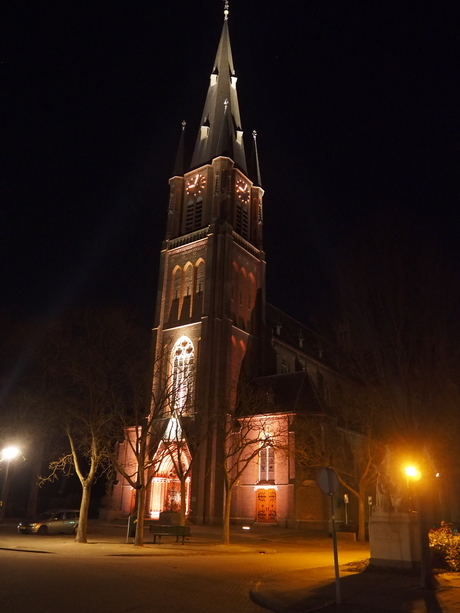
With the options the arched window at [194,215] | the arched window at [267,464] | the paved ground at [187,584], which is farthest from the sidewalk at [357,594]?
the arched window at [194,215]

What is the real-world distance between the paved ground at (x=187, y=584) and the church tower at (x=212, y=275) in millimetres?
19279

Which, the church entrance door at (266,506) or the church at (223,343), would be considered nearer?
the church at (223,343)

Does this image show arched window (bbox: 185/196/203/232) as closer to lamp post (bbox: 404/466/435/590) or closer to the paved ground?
the paved ground

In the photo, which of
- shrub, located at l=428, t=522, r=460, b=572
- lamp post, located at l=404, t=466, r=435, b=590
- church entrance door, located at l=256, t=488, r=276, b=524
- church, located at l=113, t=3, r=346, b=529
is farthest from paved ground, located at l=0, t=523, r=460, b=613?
church entrance door, located at l=256, t=488, r=276, b=524

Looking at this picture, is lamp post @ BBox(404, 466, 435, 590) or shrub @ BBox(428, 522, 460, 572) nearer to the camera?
lamp post @ BBox(404, 466, 435, 590)

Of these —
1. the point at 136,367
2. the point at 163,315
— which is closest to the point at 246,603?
Answer: the point at 136,367

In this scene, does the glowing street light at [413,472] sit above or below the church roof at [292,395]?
below

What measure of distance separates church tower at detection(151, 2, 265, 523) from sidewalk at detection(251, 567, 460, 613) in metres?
24.3

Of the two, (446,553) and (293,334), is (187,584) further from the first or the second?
(293,334)

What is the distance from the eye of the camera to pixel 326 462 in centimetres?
3494

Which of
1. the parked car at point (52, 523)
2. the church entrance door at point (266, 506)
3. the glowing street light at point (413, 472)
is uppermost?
the glowing street light at point (413, 472)

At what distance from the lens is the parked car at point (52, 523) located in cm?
3020

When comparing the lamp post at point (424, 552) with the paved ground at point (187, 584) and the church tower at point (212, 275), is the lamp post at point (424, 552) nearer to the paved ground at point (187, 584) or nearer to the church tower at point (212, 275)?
the paved ground at point (187, 584)

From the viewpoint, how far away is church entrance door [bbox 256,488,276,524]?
41.9m
